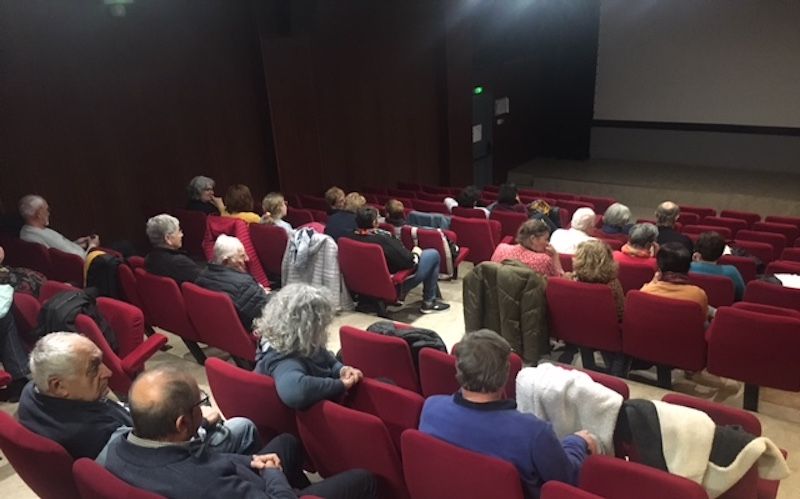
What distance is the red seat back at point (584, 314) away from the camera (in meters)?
3.50

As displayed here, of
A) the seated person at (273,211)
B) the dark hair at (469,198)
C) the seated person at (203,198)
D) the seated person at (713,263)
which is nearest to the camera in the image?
the seated person at (713,263)

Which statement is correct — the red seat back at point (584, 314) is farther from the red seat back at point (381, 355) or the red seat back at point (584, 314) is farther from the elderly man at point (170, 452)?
the elderly man at point (170, 452)

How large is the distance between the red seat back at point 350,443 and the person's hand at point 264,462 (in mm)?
242

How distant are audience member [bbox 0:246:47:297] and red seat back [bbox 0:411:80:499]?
74.9 inches

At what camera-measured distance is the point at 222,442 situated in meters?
2.28

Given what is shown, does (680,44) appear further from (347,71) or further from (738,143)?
(347,71)

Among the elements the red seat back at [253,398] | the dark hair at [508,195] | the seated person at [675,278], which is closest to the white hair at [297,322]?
the red seat back at [253,398]

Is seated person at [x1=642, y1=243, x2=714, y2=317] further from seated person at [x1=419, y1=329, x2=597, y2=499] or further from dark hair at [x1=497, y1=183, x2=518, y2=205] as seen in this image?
dark hair at [x1=497, y1=183, x2=518, y2=205]

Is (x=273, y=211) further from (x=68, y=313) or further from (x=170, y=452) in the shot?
(x=170, y=452)

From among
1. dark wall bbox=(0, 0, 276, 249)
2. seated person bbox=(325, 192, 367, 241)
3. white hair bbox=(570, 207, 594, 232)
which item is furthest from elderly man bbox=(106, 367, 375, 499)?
dark wall bbox=(0, 0, 276, 249)

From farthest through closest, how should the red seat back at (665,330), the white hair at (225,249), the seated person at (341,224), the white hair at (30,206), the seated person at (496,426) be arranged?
1. the seated person at (341,224)
2. the white hair at (30,206)
3. the white hair at (225,249)
4. the red seat back at (665,330)
5. the seated person at (496,426)

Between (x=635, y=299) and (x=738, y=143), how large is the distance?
8.77 m

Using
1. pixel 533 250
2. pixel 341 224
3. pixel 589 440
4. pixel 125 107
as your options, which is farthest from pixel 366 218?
pixel 125 107

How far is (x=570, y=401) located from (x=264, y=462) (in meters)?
1.10
